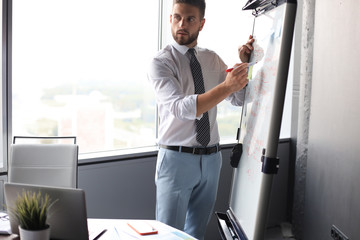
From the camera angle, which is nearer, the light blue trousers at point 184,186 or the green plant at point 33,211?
the green plant at point 33,211

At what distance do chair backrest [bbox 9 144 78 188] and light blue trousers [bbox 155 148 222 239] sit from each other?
1.69ft

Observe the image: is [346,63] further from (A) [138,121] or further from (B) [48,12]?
(B) [48,12]

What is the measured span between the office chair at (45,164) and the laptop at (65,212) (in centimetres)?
94

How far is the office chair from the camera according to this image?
2.28 metres

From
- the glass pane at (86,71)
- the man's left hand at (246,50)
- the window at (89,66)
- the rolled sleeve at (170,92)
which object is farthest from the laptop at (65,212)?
the glass pane at (86,71)

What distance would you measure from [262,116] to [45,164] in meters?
1.30

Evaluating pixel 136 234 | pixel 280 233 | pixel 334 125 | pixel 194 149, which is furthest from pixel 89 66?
pixel 280 233

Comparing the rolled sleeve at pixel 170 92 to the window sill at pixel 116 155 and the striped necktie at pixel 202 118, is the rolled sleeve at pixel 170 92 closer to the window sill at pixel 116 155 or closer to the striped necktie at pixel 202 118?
the striped necktie at pixel 202 118

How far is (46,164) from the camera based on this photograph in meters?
2.32

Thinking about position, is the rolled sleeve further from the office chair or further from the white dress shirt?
the office chair

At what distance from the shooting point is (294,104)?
12.8 ft

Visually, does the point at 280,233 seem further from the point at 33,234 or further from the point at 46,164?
the point at 33,234

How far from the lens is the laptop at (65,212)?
1289 mm

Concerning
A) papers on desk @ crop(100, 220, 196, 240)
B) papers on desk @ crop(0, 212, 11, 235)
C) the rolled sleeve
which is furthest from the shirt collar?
papers on desk @ crop(0, 212, 11, 235)
